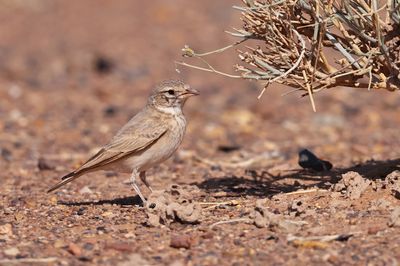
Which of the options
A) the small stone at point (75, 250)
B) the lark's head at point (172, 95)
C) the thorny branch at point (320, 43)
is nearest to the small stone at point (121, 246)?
the small stone at point (75, 250)

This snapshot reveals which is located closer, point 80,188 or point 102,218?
point 102,218

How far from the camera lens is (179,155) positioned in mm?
10430

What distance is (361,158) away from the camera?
31.0 ft

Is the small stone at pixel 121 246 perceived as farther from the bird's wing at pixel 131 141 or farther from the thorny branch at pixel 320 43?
the bird's wing at pixel 131 141

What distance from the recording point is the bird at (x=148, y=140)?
24.9 feet

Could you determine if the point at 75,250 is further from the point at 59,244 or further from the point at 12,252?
the point at 12,252

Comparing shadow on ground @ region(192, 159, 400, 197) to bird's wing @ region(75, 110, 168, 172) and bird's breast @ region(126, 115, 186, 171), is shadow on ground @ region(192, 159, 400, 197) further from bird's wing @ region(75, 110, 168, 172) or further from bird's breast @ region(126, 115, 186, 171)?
bird's wing @ region(75, 110, 168, 172)

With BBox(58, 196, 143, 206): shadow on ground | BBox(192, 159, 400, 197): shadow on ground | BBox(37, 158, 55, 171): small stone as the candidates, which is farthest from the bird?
BBox(37, 158, 55, 171): small stone

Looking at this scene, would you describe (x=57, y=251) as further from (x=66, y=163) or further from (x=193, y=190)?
(x=66, y=163)

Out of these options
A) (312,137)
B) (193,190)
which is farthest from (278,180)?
(312,137)

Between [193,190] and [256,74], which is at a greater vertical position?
[256,74]

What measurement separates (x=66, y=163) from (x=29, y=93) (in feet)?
15.9

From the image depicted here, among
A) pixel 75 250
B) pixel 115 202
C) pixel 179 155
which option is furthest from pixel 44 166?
pixel 75 250

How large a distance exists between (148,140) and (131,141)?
0.19m
